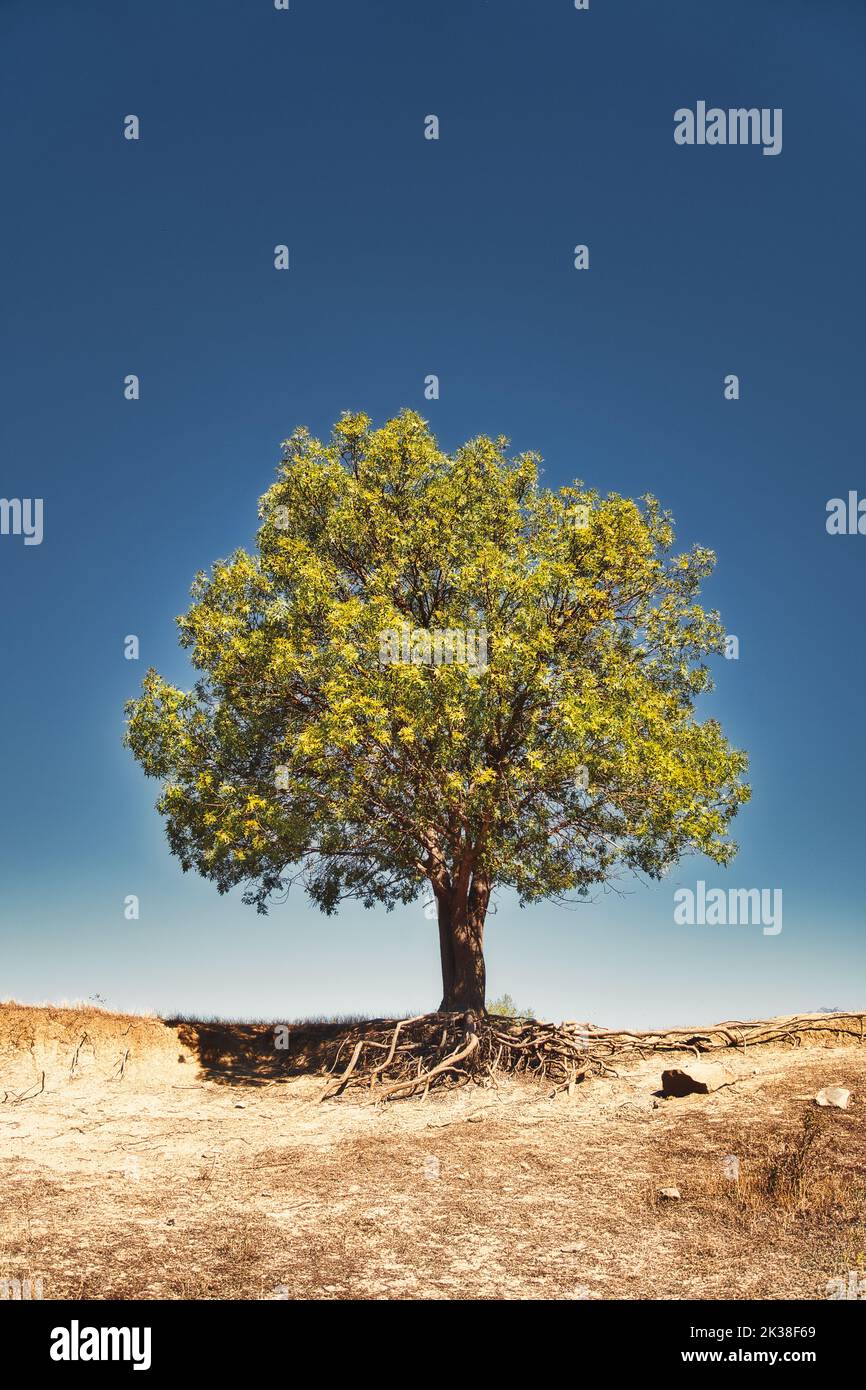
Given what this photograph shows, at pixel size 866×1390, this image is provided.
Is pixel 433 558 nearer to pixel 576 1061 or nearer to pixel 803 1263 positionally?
pixel 576 1061

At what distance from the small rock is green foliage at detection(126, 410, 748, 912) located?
20.7 ft

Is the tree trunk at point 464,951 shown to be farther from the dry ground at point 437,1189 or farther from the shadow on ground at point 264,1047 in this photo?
the dry ground at point 437,1189

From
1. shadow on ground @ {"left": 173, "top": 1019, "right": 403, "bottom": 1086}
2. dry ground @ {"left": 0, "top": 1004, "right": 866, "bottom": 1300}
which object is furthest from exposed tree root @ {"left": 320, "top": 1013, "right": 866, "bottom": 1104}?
shadow on ground @ {"left": 173, "top": 1019, "right": 403, "bottom": 1086}

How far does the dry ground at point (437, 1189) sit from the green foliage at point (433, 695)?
5.83 meters

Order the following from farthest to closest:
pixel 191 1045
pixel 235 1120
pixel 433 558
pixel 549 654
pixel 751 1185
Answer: pixel 191 1045, pixel 433 558, pixel 549 654, pixel 235 1120, pixel 751 1185

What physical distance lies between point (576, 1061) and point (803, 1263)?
1222cm

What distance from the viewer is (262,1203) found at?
43.9 ft

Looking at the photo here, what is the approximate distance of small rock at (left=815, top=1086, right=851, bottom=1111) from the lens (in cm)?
1623

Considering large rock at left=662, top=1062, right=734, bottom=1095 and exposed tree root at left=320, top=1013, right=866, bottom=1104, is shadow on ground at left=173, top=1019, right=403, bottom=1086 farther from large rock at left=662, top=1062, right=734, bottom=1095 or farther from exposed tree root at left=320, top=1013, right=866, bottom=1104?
large rock at left=662, top=1062, right=734, bottom=1095

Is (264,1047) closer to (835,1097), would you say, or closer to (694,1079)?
(694,1079)

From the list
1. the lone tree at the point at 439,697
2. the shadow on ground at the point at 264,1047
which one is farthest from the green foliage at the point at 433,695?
the shadow on ground at the point at 264,1047
